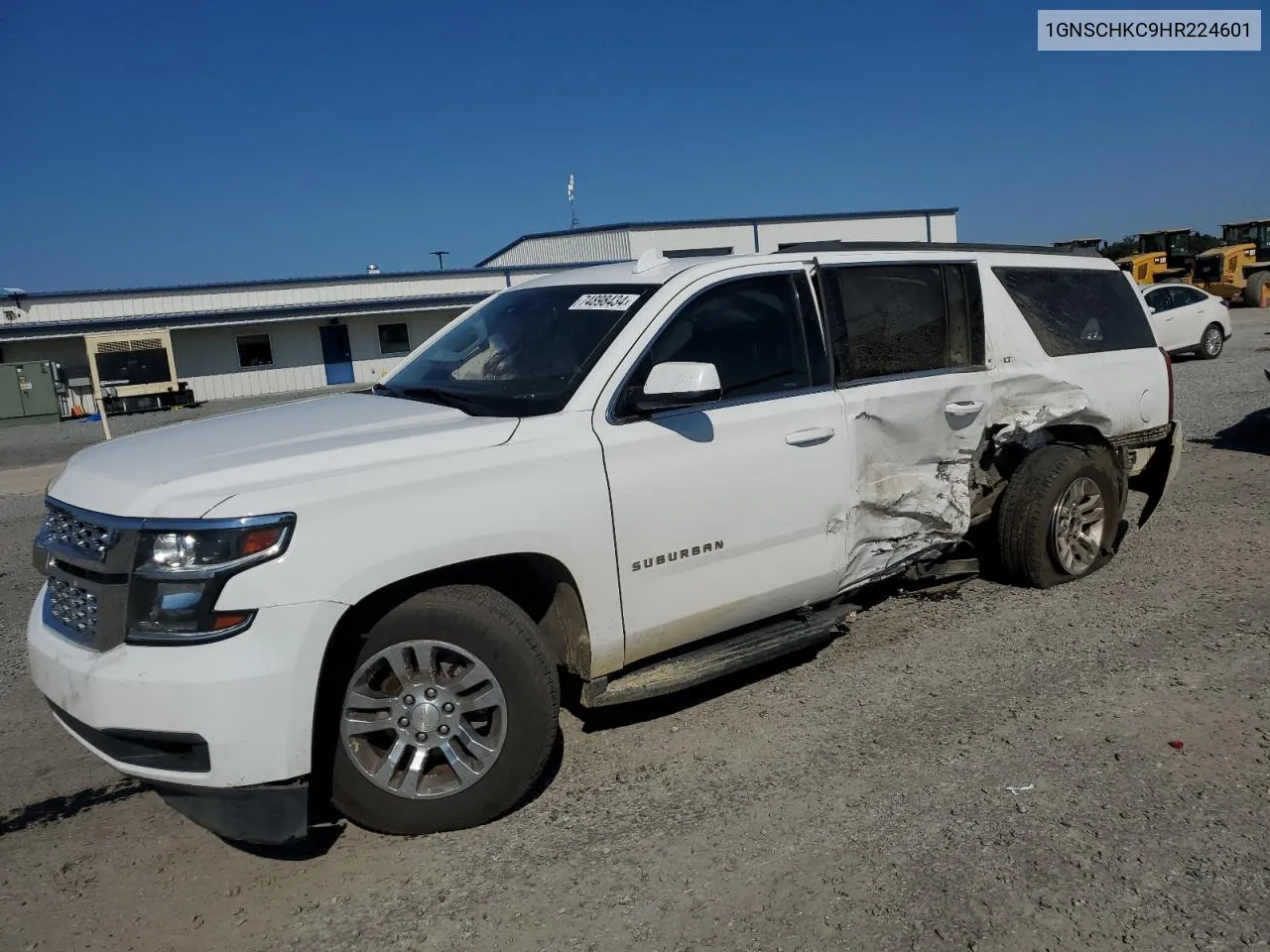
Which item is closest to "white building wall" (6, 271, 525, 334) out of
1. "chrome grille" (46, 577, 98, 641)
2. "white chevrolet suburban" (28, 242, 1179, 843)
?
"white chevrolet suburban" (28, 242, 1179, 843)

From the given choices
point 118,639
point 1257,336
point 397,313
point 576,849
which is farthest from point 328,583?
point 397,313

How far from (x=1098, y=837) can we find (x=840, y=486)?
5.74 ft

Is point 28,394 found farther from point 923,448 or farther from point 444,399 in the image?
point 923,448

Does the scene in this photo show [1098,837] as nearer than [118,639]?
No

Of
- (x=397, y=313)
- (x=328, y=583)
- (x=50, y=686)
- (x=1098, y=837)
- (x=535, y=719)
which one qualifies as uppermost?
(x=397, y=313)

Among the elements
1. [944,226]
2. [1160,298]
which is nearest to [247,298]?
[1160,298]

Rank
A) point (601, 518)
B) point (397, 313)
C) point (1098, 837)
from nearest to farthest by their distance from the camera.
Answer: point (1098, 837) < point (601, 518) < point (397, 313)

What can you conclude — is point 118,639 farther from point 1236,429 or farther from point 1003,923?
point 1236,429

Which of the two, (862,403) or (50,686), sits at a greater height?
(862,403)

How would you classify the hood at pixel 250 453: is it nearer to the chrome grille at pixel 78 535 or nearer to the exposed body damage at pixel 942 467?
the chrome grille at pixel 78 535

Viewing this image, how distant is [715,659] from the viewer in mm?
3967

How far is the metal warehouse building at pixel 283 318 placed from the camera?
31328mm

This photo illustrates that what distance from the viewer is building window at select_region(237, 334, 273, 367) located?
34.6 meters

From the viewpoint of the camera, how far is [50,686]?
3217 millimetres
